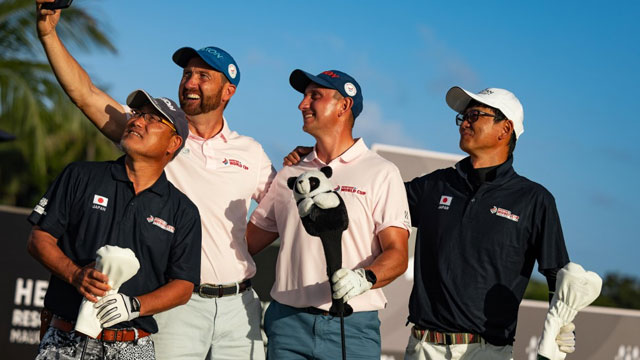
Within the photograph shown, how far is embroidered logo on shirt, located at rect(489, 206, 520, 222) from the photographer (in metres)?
4.48

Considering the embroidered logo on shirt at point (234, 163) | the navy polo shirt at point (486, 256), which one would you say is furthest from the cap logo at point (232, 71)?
the navy polo shirt at point (486, 256)

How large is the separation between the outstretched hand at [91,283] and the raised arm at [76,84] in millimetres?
1249

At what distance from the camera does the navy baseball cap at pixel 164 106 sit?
13.9ft

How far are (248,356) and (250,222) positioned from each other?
0.83m

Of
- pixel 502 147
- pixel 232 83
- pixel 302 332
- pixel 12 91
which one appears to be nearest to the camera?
pixel 302 332

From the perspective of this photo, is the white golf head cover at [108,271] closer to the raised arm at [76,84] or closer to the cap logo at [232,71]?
the raised arm at [76,84]

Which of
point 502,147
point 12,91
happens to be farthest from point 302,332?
point 12,91

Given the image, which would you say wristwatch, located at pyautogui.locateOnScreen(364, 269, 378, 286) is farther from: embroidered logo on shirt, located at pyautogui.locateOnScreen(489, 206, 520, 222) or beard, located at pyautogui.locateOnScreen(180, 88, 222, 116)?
beard, located at pyautogui.locateOnScreen(180, 88, 222, 116)

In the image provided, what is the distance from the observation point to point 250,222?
500 centimetres

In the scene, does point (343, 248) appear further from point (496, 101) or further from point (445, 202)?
point (496, 101)

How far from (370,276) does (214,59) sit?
1.93m

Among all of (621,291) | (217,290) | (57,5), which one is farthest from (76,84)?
(621,291)

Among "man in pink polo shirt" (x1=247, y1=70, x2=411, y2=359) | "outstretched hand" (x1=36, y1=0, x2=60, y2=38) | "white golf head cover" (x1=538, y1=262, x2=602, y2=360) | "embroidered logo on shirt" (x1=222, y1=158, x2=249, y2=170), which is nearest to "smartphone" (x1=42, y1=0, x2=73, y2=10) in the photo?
"outstretched hand" (x1=36, y1=0, x2=60, y2=38)

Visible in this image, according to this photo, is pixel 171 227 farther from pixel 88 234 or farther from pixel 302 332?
pixel 302 332
